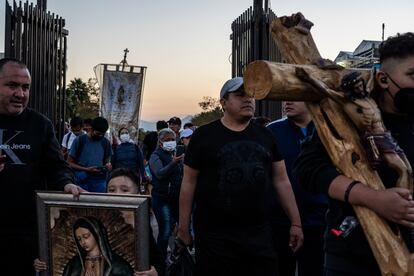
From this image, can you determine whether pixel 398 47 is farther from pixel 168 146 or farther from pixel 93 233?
pixel 168 146

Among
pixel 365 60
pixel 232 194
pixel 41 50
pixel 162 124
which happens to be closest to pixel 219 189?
pixel 232 194

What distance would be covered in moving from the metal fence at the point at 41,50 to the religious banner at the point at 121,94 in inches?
131

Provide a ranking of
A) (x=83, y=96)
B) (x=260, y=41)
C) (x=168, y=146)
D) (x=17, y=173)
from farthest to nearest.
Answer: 1. (x=83, y=96)
2. (x=260, y=41)
3. (x=168, y=146)
4. (x=17, y=173)

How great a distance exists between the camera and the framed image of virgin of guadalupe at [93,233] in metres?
3.49

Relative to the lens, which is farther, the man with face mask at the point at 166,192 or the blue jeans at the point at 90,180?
the blue jeans at the point at 90,180

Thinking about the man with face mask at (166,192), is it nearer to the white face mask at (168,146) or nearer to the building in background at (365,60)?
the white face mask at (168,146)

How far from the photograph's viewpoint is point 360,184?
2.33 metres

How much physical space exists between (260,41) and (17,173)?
724 cm

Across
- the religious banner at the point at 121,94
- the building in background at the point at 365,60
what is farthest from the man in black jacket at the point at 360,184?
the religious banner at the point at 121,94

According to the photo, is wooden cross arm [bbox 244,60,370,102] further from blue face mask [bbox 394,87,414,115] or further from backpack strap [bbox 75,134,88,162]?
backpack strap [bbox 75,134,88,162]

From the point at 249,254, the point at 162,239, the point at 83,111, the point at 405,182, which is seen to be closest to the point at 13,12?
the point at 162,239

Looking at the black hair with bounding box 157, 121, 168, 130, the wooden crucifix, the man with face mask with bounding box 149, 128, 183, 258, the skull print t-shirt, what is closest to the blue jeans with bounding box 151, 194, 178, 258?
the man with face mask with bounding box 149, 128, 183, 258

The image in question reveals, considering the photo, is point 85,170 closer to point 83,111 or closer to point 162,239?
point 162,239

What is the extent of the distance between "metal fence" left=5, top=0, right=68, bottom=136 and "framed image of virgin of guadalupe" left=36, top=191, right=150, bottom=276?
6.08m
